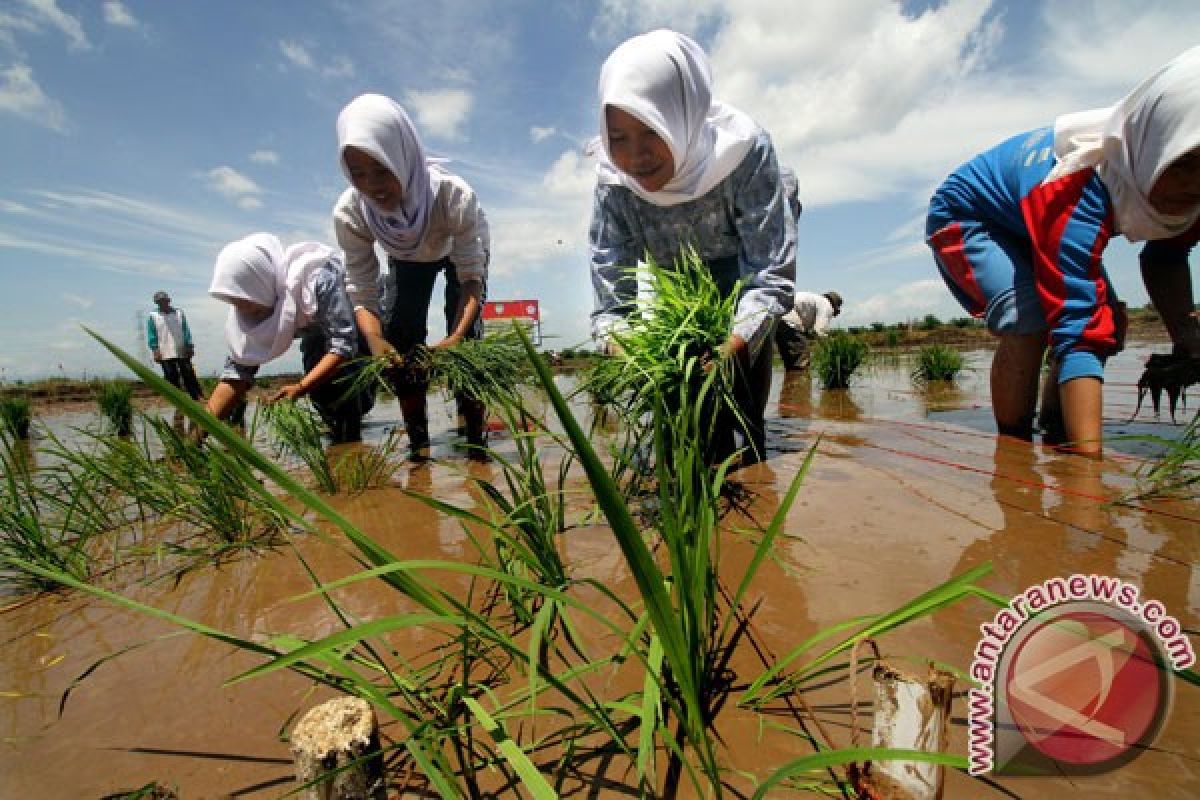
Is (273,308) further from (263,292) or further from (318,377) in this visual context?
(318,377)

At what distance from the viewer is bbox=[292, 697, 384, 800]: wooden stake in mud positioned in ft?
1.91

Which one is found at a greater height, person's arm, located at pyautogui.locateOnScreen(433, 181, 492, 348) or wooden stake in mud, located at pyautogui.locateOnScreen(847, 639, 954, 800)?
person's arm, located at pyautogui.locateOnScreen(433, 181, 492, 348)

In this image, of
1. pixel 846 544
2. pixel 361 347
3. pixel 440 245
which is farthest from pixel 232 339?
pixel 846 544

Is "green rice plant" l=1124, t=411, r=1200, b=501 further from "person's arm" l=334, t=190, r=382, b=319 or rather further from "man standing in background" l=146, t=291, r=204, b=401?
"man standing in background" l=146, t=291, r=204, b=401

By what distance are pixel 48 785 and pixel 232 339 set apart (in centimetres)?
323

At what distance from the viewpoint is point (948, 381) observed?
6086 mm

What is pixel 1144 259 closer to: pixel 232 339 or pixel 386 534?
pixel 386 534

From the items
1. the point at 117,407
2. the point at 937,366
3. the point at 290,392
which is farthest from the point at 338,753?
the point at 937,366

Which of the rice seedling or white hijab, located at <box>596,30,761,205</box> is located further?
white hijab, located at <box>596,30,761,205</box>

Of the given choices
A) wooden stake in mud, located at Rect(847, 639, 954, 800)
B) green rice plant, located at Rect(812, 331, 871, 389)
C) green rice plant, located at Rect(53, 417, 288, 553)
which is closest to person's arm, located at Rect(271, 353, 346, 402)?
green rice plant, located at Rect(53, 417, 288, 553)

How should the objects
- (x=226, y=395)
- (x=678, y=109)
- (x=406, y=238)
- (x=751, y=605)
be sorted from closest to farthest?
(x=751, y=605) → (x=678, y=109) → (x=406, y=238) → (x=226, y=395)

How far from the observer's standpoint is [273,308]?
11.8ft

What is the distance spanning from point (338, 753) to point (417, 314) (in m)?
3.15

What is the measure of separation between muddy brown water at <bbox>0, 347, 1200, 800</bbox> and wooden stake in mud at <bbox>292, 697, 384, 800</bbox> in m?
0.20
